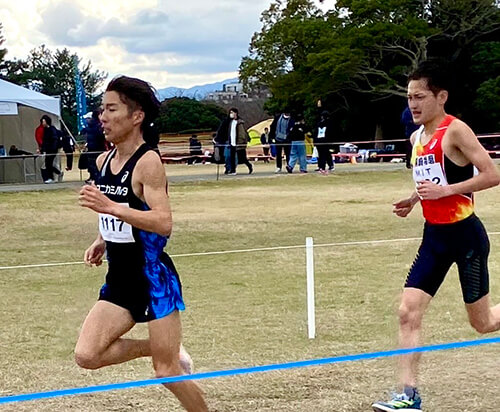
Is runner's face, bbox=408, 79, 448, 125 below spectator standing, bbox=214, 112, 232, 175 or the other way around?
the other way around

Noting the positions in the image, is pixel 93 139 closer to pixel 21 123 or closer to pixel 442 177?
pixel 21 123

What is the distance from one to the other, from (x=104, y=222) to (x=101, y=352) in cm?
61

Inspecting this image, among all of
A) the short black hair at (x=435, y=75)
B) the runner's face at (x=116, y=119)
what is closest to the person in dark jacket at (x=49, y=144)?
the short black hair at (x=435, y=75)

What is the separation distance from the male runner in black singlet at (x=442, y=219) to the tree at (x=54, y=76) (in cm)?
8832

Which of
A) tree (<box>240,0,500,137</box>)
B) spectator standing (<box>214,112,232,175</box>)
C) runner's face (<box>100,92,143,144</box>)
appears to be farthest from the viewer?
tree (<box>240,0,500,137</box>)

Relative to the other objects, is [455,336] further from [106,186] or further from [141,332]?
[106,186]

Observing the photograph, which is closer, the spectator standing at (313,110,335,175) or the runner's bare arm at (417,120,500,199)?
the runner's bare arm at (417,120,500,199)

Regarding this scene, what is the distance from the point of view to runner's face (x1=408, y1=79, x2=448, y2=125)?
499cm

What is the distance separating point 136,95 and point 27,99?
2014cm

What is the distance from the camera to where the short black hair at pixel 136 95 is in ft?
13.9

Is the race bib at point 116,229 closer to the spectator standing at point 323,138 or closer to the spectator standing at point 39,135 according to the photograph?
the spectator standing at point 323,138

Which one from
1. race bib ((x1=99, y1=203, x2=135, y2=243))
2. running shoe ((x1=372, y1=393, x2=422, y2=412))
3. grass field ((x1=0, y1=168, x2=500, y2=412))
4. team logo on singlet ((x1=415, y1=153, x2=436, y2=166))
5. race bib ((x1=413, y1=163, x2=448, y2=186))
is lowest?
grass field ((x1=0, y1=168, x2=500, y2=412))

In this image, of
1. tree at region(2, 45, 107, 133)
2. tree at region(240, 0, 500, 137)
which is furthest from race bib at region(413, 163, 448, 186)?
tree at region(2, 45, 107, 133)

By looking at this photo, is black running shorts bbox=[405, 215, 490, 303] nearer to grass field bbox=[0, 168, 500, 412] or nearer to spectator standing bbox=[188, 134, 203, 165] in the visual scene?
grass field bbox=[0, 168, 500, 412]
